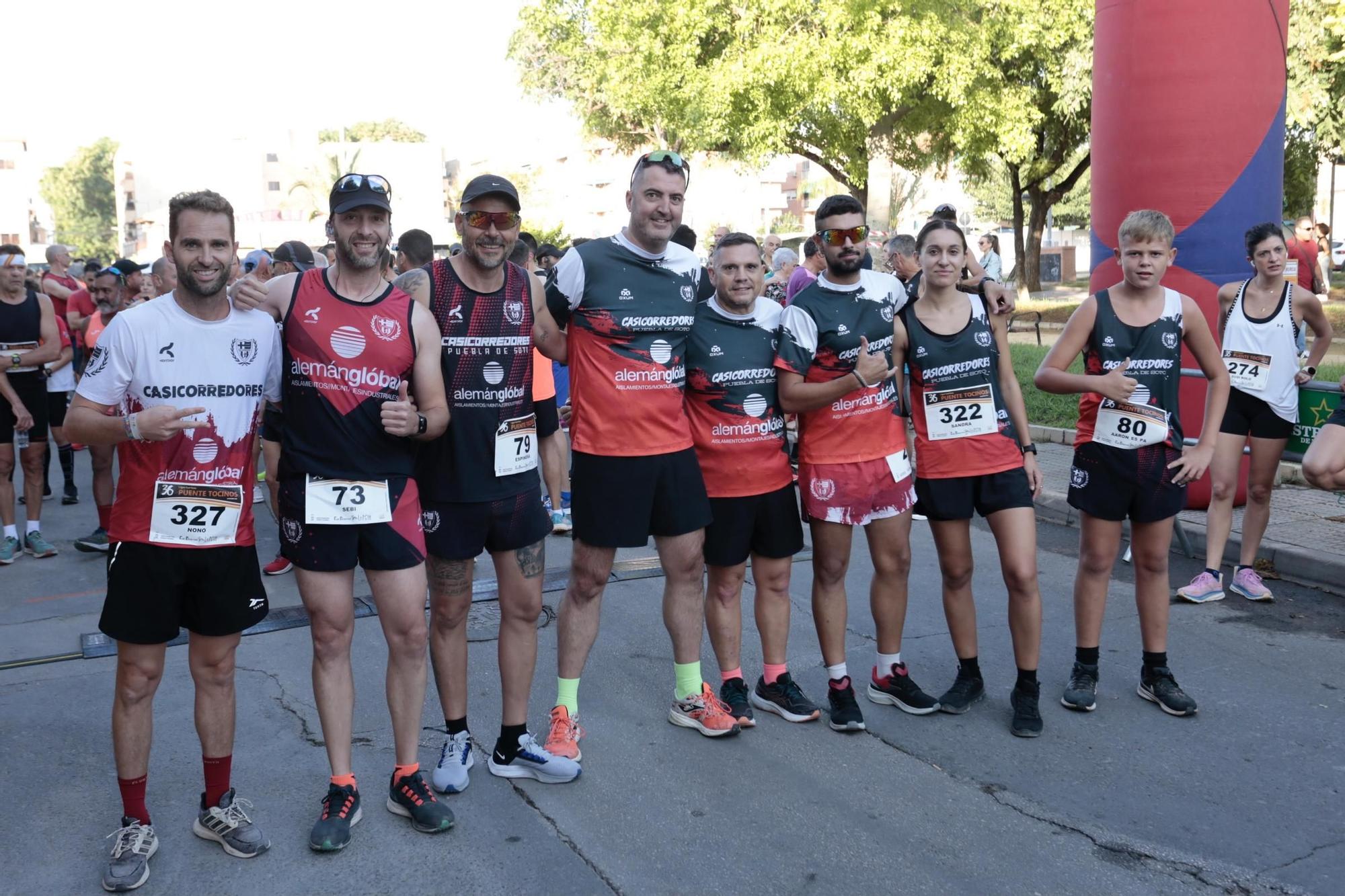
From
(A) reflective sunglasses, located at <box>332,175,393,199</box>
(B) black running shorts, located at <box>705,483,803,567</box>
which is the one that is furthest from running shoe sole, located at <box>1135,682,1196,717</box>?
(A) reflective sunglasses, located at <box>332,175,393,199</box>

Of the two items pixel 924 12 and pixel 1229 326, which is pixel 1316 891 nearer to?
pixel 1229 326

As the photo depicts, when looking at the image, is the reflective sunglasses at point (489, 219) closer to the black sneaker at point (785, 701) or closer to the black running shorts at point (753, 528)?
the black running shorts at point (753, 528)

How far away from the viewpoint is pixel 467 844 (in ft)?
12.6

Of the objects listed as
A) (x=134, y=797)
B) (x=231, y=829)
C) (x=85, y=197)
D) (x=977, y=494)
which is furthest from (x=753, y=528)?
(x=85, y=197)

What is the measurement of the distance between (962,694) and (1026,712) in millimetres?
311

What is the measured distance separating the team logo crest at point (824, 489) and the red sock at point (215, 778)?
2.37 meters

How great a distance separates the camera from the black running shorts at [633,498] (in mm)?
4473

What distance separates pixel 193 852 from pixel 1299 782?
3781 millimetres

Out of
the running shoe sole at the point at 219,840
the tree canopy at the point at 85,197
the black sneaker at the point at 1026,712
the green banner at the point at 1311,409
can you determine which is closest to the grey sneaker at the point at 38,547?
the running shoe sole at the point at 219,840

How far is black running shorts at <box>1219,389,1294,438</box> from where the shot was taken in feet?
22.0

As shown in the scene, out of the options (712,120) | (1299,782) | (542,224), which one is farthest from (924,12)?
(542,224)

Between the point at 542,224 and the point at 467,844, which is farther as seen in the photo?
the point at 542,224

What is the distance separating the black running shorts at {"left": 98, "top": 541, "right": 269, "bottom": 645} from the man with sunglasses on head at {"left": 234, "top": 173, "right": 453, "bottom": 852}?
0.19 m

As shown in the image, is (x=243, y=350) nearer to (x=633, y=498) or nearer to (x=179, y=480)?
(x=179, y=480)
